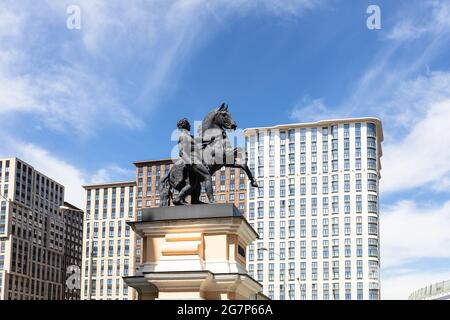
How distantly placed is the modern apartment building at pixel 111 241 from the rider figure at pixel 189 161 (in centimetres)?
17200

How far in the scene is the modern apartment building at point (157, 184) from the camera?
185 meters

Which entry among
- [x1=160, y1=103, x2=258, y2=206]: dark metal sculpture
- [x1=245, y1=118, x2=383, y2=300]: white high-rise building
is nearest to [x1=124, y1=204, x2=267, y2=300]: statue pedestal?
[x1=160, y1=103, x2=258, y2=206]: dark metal sculpture

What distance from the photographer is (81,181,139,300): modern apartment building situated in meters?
190

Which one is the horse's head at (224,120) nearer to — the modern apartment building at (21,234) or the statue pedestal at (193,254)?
the statue pedestal at (193,254)

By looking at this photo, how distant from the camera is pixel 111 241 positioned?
19525 centimetres

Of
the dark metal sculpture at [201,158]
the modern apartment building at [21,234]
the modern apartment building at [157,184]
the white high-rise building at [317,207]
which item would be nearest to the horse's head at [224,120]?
the dark metal sculpture at [201,158]

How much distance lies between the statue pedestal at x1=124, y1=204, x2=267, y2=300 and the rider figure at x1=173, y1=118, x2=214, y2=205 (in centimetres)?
82

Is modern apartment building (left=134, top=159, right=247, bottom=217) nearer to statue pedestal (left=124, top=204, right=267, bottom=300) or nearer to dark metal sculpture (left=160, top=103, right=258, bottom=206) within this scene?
dark metal sculpture (left=160, top=103, right=258, bottom=206)

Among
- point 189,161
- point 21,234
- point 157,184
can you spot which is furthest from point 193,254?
point 21,234
